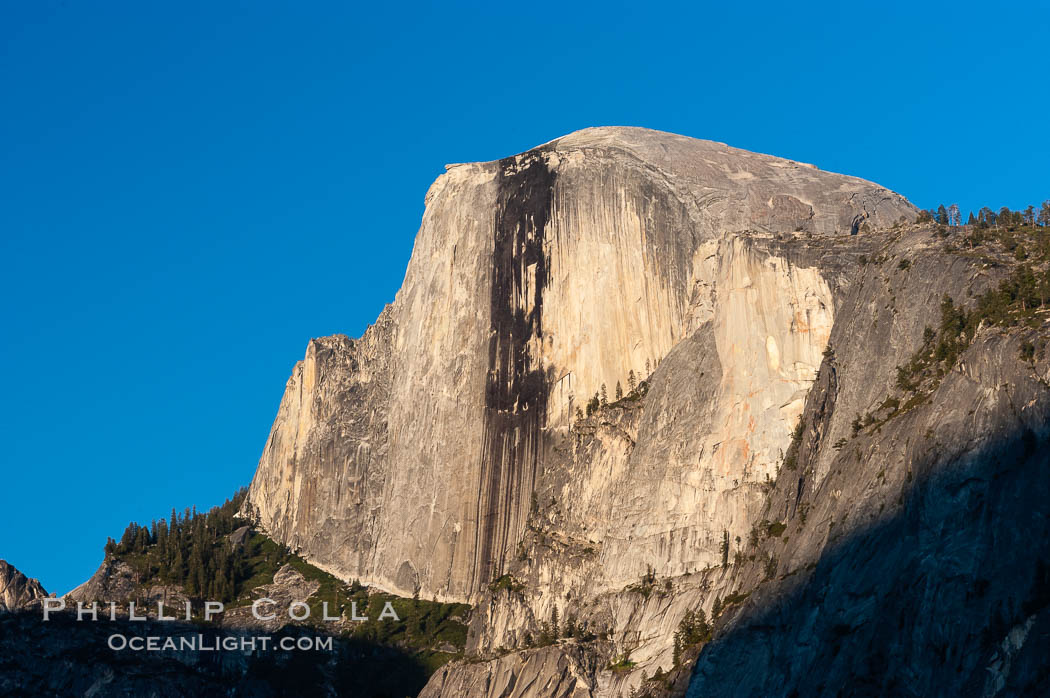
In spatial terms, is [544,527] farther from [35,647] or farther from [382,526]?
[35,647]

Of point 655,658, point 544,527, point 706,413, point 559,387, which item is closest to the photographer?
point 655,658

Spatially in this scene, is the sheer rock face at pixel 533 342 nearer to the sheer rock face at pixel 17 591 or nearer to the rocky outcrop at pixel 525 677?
the rocky outcrop at pixel 525 677

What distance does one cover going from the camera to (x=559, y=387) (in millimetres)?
159625

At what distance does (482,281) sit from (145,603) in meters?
40.9

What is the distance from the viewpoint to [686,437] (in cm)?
13800

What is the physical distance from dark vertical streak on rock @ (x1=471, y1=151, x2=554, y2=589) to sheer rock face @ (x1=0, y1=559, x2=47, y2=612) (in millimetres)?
37443

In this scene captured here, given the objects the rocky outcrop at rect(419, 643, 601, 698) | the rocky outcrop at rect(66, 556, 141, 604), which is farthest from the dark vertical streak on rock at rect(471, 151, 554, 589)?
the rocky outcrop at rect(66, 556, 141, 604)

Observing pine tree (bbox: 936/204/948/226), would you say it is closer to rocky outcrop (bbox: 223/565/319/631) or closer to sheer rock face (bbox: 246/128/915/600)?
sheer rock face (bbox: 246/128/915/600)

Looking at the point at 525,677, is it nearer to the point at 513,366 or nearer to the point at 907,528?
the point at 513,366

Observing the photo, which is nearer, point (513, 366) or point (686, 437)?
point (686, 437)

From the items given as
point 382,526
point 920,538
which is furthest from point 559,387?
point 920,538

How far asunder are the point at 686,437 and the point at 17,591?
60.5m

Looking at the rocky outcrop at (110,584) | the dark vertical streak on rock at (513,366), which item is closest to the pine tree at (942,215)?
the dark vertical streak on rock at (513,366)

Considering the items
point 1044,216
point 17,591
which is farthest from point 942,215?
point 17,591
